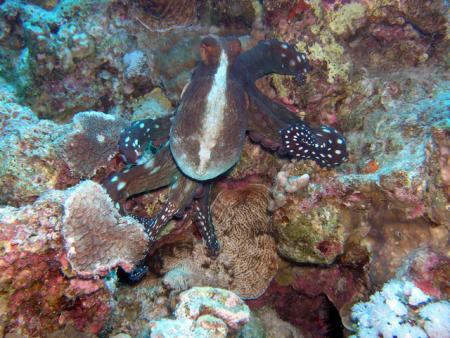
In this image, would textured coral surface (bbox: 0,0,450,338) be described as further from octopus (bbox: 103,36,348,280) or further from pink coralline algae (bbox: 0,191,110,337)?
octopus (bbox: 103,36,348,280)

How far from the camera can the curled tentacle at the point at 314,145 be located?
14.5ft

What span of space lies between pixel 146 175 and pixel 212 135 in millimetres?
1281

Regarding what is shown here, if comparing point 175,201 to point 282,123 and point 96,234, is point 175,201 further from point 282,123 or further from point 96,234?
point 282,123

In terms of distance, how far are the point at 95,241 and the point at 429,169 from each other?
3658 millimetres

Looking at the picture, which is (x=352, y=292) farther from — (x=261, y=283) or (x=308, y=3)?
(x=308, y=3)

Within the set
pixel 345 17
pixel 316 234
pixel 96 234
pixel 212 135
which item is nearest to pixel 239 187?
pixel 316 234

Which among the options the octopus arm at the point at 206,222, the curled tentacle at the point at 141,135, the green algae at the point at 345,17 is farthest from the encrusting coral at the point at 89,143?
the green algae at the point at 345,17

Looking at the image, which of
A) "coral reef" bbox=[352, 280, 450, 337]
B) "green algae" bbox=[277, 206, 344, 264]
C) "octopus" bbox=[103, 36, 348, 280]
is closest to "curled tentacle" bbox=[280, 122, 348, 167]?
"octopus" bbox=[103, 36, 348, 280]

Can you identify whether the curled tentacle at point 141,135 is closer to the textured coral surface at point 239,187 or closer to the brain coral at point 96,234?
the textured coral surface at point 239,187

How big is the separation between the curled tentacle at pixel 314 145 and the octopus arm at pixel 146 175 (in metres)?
1.60

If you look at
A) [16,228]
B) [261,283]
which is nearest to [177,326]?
[16,228]

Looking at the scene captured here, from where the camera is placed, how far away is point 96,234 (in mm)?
2996

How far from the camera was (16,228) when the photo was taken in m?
2.67

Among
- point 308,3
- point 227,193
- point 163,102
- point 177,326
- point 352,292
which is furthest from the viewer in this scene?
point 163,102
